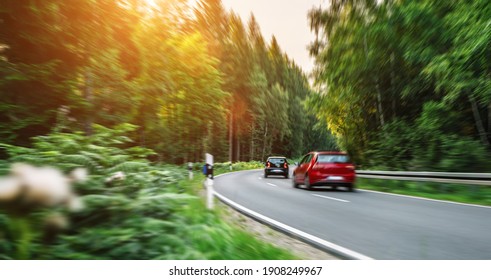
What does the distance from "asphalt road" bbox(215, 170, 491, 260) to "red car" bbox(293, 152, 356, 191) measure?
350cm

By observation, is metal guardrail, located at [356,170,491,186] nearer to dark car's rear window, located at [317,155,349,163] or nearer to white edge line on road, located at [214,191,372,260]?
dark car's rear window, located at [317,155,349,163]

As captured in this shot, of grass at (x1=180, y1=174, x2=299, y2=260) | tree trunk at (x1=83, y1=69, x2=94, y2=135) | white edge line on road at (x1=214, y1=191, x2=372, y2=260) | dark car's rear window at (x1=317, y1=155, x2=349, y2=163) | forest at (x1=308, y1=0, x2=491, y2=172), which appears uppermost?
forest at (x1=308, y1=0, x2=491, y2=172)

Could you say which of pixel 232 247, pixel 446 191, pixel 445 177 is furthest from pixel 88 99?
pixel 446 191

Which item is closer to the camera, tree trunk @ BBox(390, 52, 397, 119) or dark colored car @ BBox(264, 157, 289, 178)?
tree trunk @ BBox(390, 52, 397, 119)

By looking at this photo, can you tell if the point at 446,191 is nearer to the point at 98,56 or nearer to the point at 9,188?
the point at 98,56

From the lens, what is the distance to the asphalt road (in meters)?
4.25

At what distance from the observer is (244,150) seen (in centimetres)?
3859

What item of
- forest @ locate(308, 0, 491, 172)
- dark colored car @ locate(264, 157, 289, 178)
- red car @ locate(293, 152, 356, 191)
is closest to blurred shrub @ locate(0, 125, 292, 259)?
forest @ locate(308, 0, 491, 172)

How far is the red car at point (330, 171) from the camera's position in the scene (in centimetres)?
1279

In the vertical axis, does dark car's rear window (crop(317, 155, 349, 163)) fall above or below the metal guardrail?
above

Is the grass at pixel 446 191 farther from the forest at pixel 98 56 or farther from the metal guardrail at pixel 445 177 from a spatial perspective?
the forest at pixel 98 56
